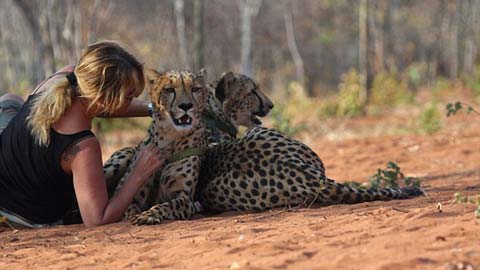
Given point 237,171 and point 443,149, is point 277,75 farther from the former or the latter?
point 237,171

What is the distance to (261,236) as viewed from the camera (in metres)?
3.53

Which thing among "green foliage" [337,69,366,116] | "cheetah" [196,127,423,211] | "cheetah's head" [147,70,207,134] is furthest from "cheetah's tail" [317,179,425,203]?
"green foliage" [337,69,366,116]

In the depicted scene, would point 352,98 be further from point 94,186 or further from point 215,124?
point 94,186

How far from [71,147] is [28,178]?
0.43 metres

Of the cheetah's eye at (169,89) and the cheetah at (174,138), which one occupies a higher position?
the cheetah's eye at (169,89)

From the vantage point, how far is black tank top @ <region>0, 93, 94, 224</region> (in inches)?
177

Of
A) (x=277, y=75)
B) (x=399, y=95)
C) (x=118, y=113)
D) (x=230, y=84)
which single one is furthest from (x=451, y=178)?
(x=277, y=75)

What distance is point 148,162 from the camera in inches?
180

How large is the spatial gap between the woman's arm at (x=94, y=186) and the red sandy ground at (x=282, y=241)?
110mm

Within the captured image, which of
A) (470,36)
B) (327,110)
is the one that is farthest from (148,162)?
(470,36)

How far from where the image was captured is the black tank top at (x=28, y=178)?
4.49 metres

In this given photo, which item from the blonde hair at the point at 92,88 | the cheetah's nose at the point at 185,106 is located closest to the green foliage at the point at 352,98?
the cheetah's nose at the point at 185,106

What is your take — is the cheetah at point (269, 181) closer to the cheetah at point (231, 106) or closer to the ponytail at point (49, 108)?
the cheetah at point (231, 106)

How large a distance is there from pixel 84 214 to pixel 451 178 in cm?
315
